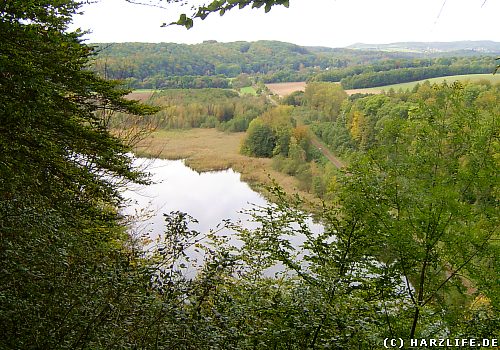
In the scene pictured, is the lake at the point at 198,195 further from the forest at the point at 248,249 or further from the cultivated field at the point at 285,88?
the cultivated field at the point at 285,88

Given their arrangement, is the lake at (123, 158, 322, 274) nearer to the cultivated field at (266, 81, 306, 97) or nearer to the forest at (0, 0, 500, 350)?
the forest at (0, 0, 500, 350)

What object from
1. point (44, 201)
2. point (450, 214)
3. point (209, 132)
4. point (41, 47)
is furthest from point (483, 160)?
point (209, 132)

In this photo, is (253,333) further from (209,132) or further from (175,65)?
(209,132)

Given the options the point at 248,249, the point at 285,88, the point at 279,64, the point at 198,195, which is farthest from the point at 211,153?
the point at 279,64

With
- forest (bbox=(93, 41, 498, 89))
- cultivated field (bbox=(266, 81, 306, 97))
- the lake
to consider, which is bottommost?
the lake

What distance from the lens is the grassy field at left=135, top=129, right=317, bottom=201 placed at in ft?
80.7

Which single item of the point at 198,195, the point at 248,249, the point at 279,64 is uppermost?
the point at 279,64

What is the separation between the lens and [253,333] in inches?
117

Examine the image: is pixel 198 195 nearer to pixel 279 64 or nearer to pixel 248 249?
pixel 248 249

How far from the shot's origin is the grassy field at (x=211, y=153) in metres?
24.6

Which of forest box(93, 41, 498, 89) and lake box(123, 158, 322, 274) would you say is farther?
forest box(93, 41, 498, 89)

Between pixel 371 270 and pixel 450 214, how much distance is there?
93 cm

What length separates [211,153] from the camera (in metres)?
31.3

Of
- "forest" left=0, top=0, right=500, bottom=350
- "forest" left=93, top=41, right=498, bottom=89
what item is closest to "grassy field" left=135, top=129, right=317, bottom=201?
"forest" left=93, top=41, right=498, bottom=89
